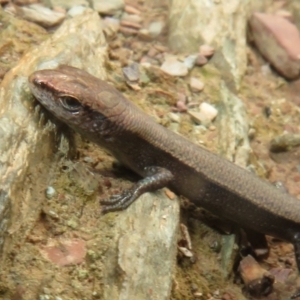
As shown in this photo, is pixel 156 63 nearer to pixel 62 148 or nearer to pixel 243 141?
pixel 243 141

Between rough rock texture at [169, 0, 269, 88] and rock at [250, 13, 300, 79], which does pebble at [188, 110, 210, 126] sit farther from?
rock at [250, 13, 300, 79]

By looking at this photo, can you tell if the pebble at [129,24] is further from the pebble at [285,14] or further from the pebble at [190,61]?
the pebble at [285,14]

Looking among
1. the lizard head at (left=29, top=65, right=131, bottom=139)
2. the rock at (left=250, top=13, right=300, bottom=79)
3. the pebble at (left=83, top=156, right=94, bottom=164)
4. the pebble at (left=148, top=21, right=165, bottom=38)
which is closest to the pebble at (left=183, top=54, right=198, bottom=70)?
the pebble at (left=148, top=21, right=165, bottom=38)

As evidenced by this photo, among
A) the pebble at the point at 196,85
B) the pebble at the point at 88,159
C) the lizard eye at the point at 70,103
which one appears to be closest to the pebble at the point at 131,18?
the pebble at the point at 196,85

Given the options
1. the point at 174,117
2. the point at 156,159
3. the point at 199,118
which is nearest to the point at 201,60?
the point at 199,118

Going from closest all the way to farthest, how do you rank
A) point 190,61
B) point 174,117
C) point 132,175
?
point 132,175, point 174,117, point 190,61

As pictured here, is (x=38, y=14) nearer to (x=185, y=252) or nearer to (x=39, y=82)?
(x=39, y=82)
